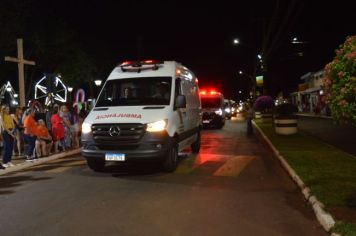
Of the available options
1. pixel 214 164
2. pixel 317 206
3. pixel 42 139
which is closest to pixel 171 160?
pixel 214 164

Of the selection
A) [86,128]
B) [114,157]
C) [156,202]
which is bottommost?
[156,202]

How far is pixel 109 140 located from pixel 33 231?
4.58 metres

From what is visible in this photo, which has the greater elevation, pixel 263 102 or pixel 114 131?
pixel 263 102

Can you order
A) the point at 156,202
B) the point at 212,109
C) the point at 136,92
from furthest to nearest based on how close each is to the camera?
the point at 212,109 → the point at 136,92 → the point at 156,202

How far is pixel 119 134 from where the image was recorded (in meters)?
11.3

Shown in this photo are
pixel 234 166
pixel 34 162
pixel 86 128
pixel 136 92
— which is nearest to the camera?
pixel 86 128

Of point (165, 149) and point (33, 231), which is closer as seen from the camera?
point (33, 231)

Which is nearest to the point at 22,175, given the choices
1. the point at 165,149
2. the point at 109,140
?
the point at 109,140

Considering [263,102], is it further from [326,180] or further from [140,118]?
[326,180]

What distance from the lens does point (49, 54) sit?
135 ft

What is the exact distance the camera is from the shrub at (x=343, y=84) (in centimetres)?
689

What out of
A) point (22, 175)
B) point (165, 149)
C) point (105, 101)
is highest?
point (105, 101)

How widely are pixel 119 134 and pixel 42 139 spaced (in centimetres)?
553

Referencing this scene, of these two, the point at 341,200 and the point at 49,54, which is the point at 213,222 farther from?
the point at 49,54
